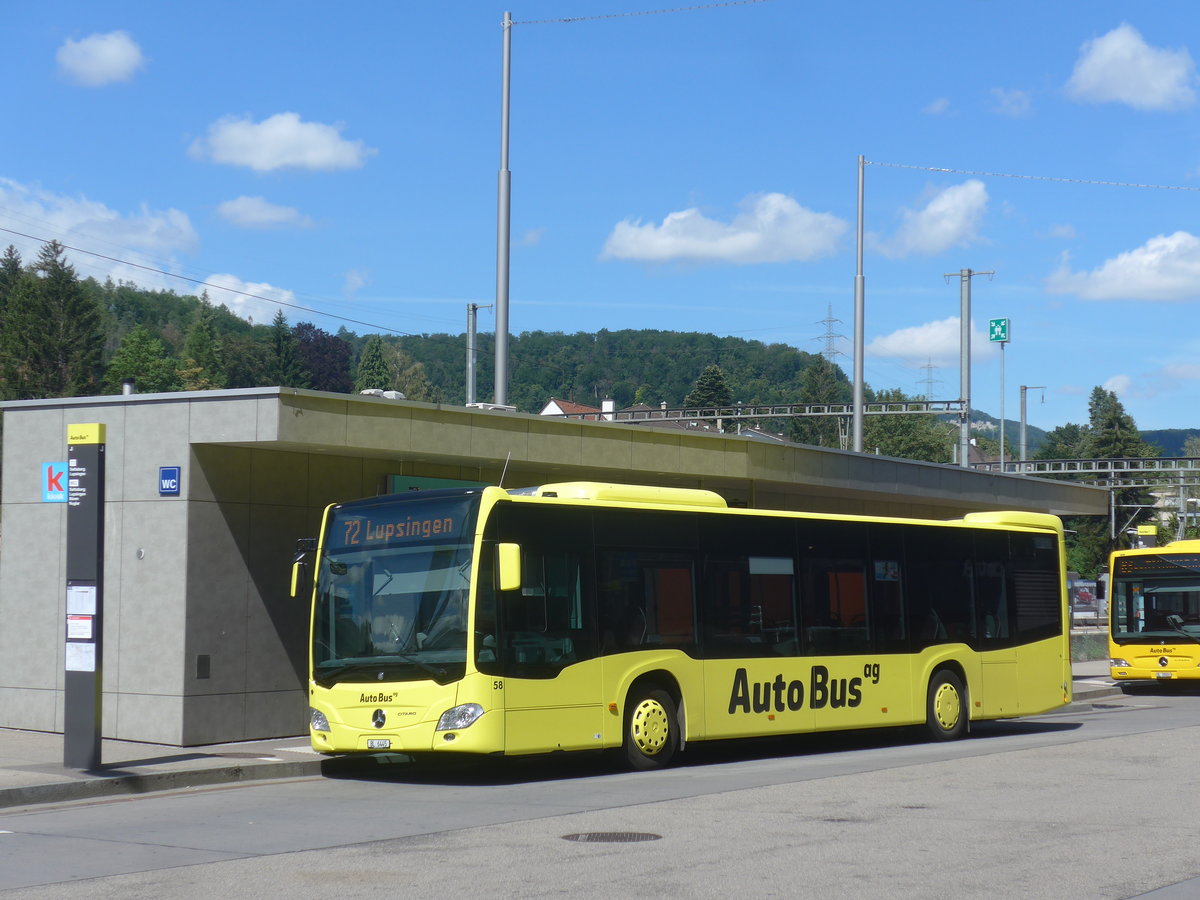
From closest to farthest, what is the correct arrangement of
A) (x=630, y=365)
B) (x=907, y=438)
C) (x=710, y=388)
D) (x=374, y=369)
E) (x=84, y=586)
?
(x=84, y=586) < (x=907, y=438) < (x=710, y=388) < (x=374, y=369) < (x=630, y=365)

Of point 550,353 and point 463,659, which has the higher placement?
point 550,353

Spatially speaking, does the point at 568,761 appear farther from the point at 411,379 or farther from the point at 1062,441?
the point at 1062,441

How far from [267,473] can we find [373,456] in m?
1.60

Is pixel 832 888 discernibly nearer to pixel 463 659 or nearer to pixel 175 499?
pixel 463 659

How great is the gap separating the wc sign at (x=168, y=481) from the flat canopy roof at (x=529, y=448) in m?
0.45

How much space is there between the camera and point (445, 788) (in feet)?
45.3

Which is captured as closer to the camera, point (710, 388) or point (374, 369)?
point (710, 388)

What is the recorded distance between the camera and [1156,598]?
29.0m

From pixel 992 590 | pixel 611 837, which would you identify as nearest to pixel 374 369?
pixel 992 590

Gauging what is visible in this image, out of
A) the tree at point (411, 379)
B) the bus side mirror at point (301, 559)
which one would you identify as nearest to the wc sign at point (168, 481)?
the bus side mirror at point (301, 559)

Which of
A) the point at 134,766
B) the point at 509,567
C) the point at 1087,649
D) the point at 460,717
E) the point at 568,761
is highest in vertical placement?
the point at 509,567

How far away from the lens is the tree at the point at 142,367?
106 m

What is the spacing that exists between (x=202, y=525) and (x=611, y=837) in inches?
326

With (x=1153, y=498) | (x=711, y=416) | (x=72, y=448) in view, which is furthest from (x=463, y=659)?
(x=1153, y=498)
